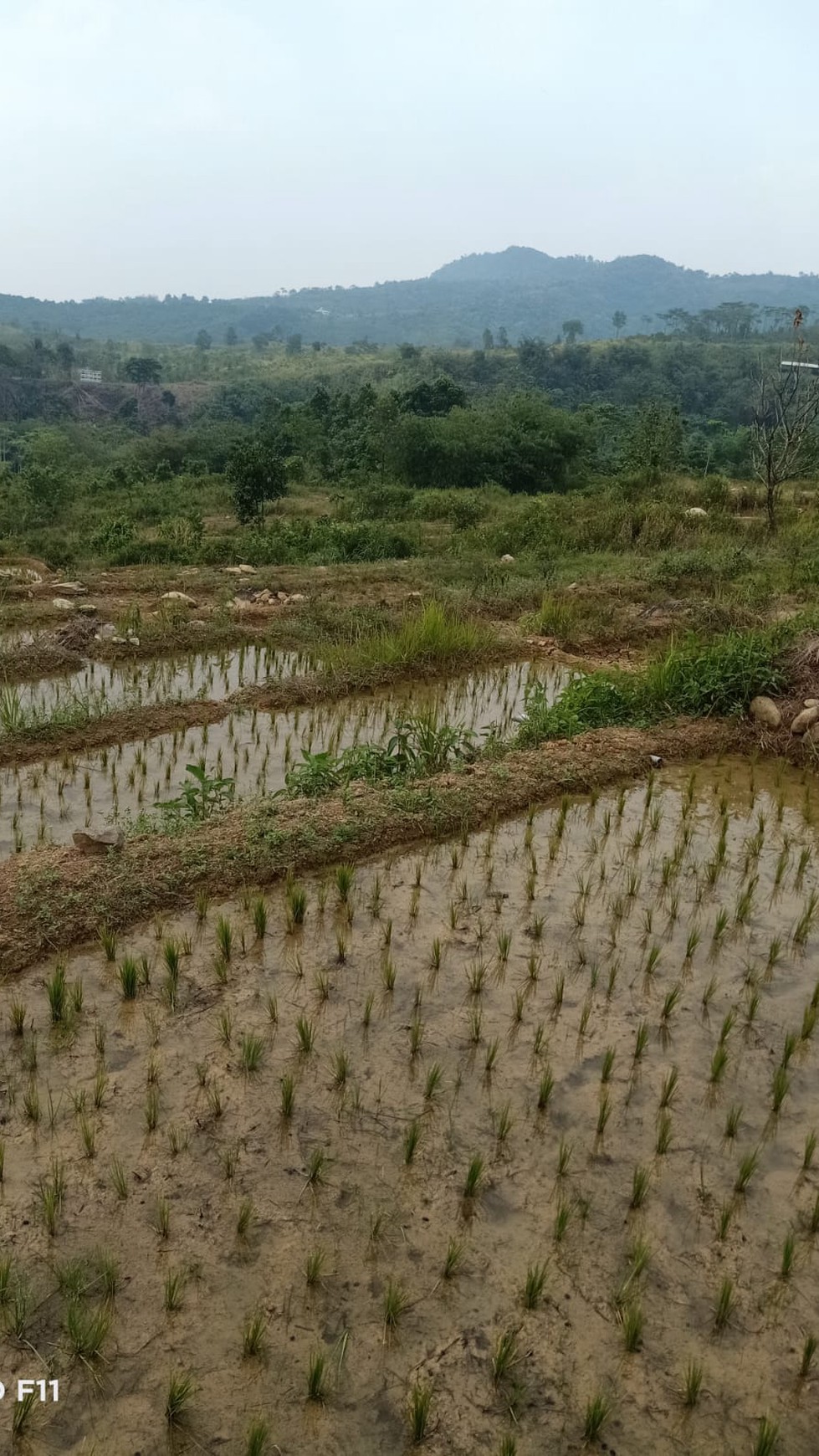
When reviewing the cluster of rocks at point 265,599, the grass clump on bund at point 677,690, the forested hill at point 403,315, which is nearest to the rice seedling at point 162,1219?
the grass clump on bund at point 677,690

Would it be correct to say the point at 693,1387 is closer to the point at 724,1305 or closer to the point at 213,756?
the point at 724,1305

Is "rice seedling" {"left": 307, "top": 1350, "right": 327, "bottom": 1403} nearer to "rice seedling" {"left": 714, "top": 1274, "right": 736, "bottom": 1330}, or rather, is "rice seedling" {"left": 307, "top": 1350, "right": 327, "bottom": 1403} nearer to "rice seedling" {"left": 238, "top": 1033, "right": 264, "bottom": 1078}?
"rice seedling" {"left": 714, "top": 1274, "right": 736, "bottom": 1330}

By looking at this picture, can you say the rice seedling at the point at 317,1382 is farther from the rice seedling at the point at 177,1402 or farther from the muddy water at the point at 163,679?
the muddy water at the point at 163,679

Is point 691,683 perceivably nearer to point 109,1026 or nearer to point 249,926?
point 249,926

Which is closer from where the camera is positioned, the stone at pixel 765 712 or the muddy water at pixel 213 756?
the muddy water at pixel 213 756

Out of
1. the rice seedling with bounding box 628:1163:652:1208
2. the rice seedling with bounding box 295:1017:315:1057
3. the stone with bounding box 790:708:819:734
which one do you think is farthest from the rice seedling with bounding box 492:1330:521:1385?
the stone with bounding box 790:708:819:734

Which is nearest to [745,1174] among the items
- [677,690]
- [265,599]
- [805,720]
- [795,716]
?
[805,720]
